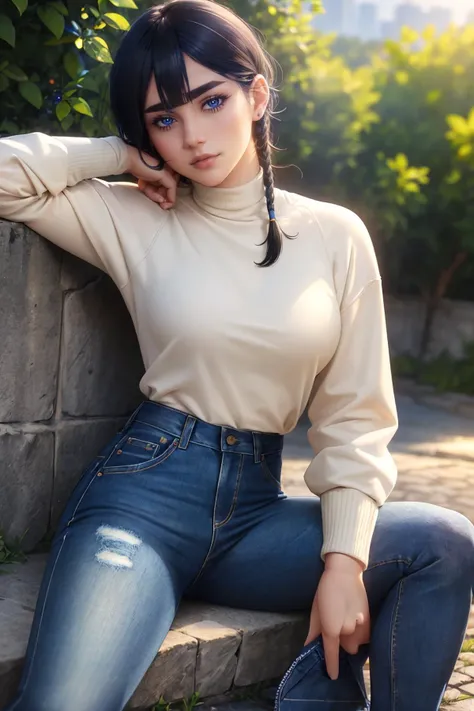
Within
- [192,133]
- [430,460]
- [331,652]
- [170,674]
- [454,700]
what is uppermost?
[192,133]

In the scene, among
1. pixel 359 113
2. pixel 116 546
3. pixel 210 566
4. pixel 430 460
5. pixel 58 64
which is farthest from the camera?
pixel 359 113

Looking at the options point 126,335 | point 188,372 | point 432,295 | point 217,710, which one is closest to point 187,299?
point 188,372

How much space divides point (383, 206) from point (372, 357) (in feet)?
17.1

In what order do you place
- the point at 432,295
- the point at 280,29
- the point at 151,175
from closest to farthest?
1. the point at 151,175
2. the point at 280,29
3. the point at 432,295

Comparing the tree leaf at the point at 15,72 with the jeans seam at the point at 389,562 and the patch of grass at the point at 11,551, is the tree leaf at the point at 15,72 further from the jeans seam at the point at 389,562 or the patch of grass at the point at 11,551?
the jeans seam at the point at 389,562

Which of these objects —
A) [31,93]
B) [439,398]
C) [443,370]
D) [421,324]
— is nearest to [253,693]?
[31,93]

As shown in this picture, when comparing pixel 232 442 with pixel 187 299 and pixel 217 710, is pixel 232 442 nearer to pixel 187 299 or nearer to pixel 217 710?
pixel 187 299

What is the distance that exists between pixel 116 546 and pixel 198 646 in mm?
336

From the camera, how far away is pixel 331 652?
2.01 m

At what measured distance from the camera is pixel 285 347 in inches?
83.6

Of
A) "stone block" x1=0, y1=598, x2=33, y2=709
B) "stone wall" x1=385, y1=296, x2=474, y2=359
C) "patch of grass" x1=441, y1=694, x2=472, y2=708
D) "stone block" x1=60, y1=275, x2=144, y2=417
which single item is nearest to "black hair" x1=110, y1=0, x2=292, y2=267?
"stone block" x1=60, y1=275, x2=144, y2=417

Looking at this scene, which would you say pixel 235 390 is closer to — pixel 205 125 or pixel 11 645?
pixel 205 125

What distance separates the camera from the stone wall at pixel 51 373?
2371mm

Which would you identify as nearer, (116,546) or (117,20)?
(116,546)
